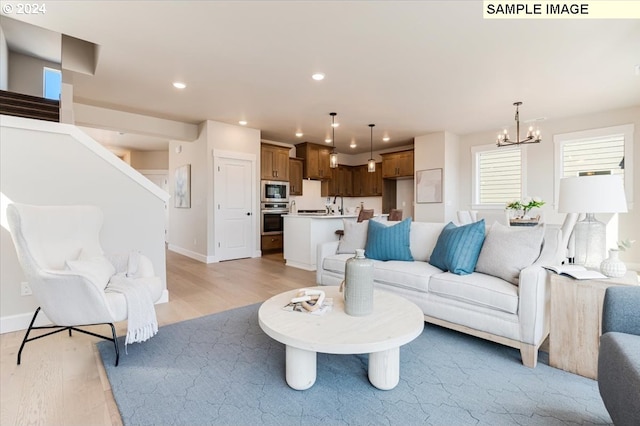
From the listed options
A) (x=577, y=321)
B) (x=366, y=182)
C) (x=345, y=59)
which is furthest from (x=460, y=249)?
(x=366, y=182)

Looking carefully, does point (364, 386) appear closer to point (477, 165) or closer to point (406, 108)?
point (406, 108)

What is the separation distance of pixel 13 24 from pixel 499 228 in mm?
5633

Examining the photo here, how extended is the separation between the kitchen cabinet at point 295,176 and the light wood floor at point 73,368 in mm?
3806

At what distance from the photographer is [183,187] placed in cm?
653

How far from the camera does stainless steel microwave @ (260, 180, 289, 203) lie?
262 inches

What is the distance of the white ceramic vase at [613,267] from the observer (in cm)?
186

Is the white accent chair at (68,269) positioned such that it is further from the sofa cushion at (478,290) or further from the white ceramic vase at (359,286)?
the sofa cushion at (478,290)

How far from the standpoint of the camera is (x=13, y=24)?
11.3 feet

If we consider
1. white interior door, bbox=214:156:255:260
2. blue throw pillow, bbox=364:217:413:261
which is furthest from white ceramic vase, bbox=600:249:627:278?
white interior door, bbox=214:156:255:260

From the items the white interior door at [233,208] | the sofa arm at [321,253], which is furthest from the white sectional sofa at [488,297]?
the white interior door at [233,208]

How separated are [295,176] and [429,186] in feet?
10.5

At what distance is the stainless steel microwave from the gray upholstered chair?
5912mm

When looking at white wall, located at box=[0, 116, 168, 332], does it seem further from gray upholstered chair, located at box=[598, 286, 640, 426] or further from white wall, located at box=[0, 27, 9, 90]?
gray upholstered chair, located at box=[598, 286, 640, 426]

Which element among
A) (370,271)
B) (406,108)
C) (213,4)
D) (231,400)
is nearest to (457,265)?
(370,271)
